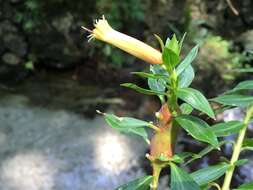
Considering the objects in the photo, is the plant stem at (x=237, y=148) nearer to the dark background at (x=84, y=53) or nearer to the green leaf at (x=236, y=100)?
the green leaf at (x=236, y=100)

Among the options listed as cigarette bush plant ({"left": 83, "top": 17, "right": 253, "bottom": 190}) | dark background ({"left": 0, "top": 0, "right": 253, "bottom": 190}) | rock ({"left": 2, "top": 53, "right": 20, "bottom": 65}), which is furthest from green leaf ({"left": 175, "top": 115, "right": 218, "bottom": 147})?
rock ({"left": 2, "top": 53, "right": 20, "bottom": 65})

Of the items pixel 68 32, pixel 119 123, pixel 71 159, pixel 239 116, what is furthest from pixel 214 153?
pixel 119 123

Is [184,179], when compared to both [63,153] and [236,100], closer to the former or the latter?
[236,100]

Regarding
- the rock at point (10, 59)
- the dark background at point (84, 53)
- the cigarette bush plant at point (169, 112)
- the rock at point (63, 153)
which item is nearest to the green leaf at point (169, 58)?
the cigarette bush plant at point (169, 112)

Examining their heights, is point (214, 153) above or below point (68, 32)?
below

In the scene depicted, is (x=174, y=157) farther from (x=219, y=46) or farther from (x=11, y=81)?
(x=219, y=46)
